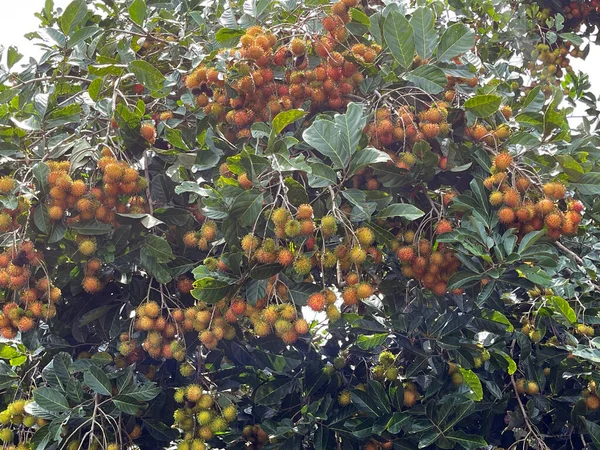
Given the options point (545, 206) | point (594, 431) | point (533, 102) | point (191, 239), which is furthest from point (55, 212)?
point (594, 431)

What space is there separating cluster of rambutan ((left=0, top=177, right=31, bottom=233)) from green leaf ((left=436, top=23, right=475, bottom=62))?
49.2 inches

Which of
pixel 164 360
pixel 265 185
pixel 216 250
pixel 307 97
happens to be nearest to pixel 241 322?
pixel 216 250

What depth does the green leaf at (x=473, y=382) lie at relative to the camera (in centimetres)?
182

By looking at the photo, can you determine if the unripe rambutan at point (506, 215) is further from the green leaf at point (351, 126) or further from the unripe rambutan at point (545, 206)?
the green leaf at point (351, 126)

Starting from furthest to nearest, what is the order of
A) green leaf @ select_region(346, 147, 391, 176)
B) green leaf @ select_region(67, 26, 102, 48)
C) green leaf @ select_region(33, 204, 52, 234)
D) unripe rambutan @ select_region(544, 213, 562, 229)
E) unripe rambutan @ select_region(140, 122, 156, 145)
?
green leaf @ select_region(67, 26, 102, 48), unripe rambutan @ select_region(140, 122, 156, 145), green leaf @ select_region(33, 204, 52, 234), unripe rambutan @ select_region(544, 213, 562, 229), green leaf @ select_region(346, 147, 391, 176)

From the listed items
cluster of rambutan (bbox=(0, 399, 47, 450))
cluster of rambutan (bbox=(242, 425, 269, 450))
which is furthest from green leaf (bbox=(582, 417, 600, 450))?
cluster of rambutan (bbox=(0, 399, 47, 450))

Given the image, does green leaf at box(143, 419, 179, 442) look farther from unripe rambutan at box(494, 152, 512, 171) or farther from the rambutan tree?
unripe rambutan at box(494, 152, 512, 171)

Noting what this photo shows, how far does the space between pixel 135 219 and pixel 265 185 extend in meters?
0.40

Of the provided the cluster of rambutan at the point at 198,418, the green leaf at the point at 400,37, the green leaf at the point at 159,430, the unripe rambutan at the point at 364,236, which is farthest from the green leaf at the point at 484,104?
the green leaf at the point at 159,430

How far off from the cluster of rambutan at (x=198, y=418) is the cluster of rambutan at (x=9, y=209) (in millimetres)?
691

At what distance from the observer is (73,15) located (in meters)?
2.18

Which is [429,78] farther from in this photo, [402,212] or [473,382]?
[473,382]

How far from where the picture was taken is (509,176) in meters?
1.79

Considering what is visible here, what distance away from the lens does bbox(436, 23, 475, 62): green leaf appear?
1.85 m
